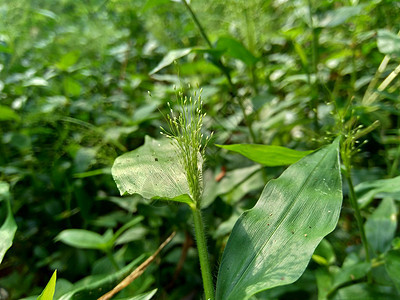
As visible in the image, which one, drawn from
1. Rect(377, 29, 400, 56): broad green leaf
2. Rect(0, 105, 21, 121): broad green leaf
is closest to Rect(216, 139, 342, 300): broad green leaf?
Rect(377, 29, 400, 56): broad green leaf

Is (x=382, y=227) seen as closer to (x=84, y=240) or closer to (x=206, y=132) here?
(x=206, y=132)

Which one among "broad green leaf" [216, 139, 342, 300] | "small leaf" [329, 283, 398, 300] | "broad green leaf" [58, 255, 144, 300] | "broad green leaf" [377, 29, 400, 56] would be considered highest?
"broad green leaf" [377, 29, 400, 56]

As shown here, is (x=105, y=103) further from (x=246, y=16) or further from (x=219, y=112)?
(x=246, y=16)

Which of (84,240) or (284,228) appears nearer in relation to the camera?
(284,228)

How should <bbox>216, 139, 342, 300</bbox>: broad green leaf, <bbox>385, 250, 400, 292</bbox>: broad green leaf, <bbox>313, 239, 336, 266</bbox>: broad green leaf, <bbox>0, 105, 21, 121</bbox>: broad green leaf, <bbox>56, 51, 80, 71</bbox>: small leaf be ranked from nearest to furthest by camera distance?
<bbox>216, 139, 342, 300</bbox>: broad green leaf
<bbox>385, 250, 400, 292</bbox>: broad green leaf
<bbox>313, 239, 336, 266</bbox>: broad green leaf
<bbox>0, 105, 21, 121</bbox>: broad green leaf
<bbox>56, 51, 80, 71</bbox>: small leaf

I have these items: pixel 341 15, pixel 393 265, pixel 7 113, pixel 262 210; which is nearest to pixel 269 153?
pixel 262 210

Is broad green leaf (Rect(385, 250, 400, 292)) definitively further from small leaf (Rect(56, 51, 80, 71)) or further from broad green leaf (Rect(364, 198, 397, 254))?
small leaf (Rect(56, 51, 80, 71))

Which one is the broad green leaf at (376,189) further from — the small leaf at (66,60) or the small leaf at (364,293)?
the small leaf at (66,60)
